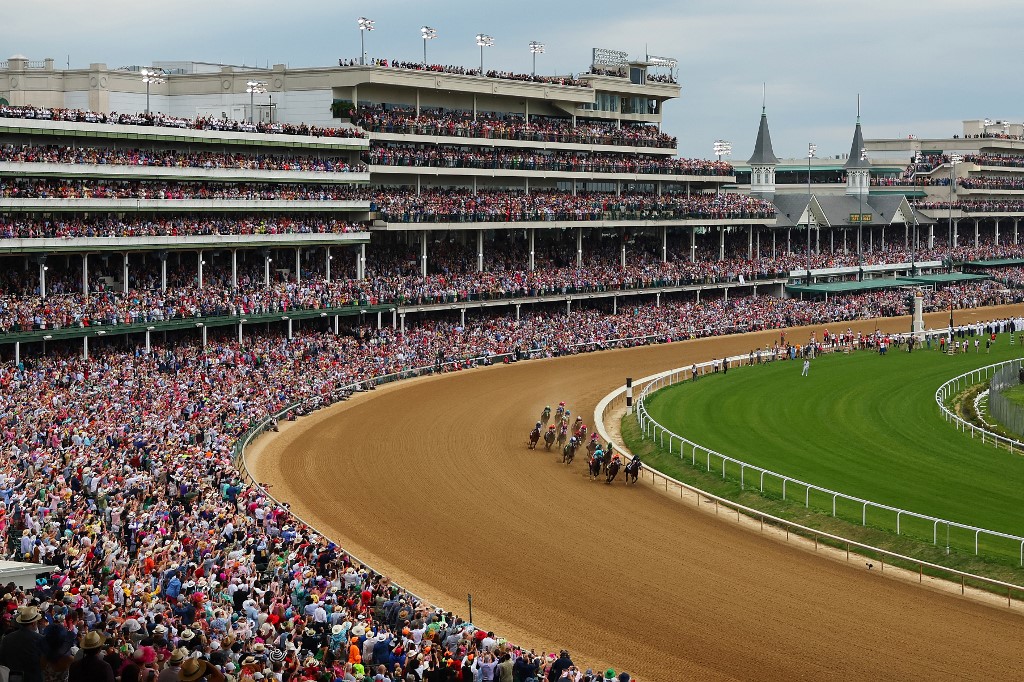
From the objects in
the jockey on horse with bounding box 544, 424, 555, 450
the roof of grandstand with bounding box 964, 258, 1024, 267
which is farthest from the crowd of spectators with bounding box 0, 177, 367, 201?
the roof of grandstand with bounding box 964, 258, 1024, 267

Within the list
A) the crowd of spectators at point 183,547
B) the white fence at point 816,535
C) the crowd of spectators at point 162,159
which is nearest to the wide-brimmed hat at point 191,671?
the crowd of spectators at point 183,547

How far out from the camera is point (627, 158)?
69.8 meters

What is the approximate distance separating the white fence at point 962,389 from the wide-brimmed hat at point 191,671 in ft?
84.0

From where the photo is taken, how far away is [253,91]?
5359 cm

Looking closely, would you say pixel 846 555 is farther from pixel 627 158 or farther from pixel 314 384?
pixel 627 158

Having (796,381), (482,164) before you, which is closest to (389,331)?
(482,164)

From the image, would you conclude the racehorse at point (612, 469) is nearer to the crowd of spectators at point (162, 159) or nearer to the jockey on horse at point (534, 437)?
the jockey on horse at point (534, 437)

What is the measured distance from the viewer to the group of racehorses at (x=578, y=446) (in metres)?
Result: 30.7

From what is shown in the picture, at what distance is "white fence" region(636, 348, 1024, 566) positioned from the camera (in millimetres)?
23281

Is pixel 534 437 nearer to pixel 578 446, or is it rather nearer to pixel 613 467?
pixel 578 446

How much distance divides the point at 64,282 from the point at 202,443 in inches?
628

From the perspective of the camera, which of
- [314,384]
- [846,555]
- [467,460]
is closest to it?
[846,555]

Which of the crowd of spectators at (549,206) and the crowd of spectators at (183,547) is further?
the crowd of spectators at (549,206)

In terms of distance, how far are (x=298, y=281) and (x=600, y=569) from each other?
30718 millimetres
